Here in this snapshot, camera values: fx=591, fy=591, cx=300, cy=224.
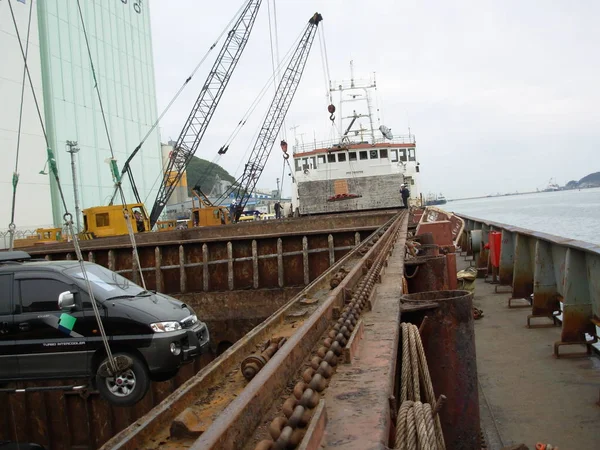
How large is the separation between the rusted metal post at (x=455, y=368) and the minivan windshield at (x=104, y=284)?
13.6ft

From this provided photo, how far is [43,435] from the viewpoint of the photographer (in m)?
9.73

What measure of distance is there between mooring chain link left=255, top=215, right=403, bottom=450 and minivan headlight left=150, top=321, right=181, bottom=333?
305 cm

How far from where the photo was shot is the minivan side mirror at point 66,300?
6715mm

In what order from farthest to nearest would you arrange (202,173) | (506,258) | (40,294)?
(202,173) → (506,258) → (40,294)

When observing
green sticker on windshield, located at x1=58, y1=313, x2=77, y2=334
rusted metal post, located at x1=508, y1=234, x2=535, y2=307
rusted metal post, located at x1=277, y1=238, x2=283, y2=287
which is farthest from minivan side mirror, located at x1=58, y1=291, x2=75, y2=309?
Result: rusted metal post, located at x1=508, y1=234, x2=535, y2=307

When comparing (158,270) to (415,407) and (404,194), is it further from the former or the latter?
(404,194)

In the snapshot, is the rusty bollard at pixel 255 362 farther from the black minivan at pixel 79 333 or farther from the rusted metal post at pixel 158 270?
the rusted metal post at pixel 158 270

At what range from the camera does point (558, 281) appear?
8.62 meters

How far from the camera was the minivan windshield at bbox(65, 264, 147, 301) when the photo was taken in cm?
702

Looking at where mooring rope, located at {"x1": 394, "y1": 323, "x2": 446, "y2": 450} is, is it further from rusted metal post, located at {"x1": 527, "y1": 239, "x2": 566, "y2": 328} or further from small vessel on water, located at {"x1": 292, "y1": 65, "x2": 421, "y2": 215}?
small vessel on water, located at {"x1": 292, "y1": 65, "x2": 421, "y2": 215}

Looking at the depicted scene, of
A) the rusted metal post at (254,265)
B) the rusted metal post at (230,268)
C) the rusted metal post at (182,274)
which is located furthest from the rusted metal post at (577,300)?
the rusted metal post at (182,274)

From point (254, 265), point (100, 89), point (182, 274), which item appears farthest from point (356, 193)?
point (100, 89)

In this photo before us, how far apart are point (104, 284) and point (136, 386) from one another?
4.54 feet

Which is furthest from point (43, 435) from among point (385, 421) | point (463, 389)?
point (385, 421)
